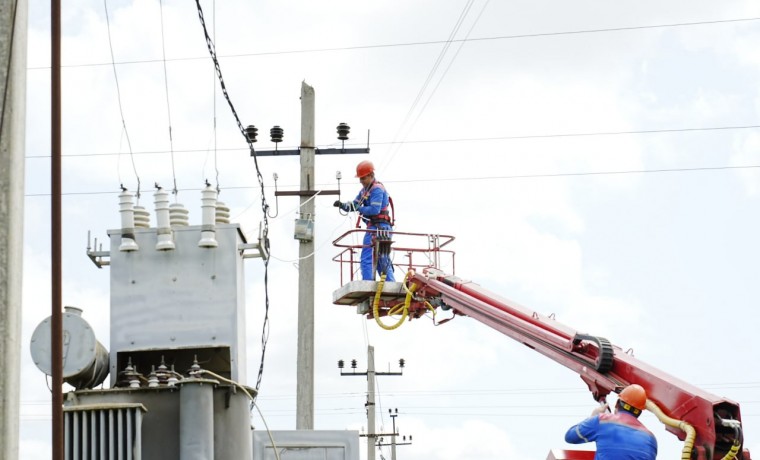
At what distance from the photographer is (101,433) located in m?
11.0

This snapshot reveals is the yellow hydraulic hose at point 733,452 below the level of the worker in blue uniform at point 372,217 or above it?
below

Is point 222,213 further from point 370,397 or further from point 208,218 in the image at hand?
point 370,397

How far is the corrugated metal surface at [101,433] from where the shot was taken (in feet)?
35.9

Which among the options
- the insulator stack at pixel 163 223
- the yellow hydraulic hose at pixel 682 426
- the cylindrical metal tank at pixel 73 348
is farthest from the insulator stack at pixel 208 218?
the yellow hydraulic hose at pixel 682 426

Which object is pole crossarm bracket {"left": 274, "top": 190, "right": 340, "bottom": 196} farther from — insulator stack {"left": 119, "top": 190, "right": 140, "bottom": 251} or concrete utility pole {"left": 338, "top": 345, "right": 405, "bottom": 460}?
concrete utility pole {"left": 338, "top": 345, "right": 405, "bottom": 460}

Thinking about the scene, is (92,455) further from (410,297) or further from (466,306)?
(410,297)

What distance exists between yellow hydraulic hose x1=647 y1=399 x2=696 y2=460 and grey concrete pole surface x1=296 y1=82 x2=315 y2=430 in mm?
7929

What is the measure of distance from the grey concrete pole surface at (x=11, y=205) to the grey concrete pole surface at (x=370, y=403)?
3852 centimetres

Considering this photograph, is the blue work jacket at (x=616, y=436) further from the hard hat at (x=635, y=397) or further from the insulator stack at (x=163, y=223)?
the insulator stack at (x=163, y=223)

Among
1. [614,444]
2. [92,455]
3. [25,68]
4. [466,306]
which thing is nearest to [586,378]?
[614,444]

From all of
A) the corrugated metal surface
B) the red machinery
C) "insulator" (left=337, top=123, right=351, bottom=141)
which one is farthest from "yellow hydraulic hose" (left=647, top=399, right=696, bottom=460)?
"insulator" (left=337, top=123, right=351, bottom=141)

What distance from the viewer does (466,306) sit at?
20266 millimetres

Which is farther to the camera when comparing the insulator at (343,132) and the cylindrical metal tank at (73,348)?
the insulator at (343,132)

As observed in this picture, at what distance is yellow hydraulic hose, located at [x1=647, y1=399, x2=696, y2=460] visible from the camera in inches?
515
